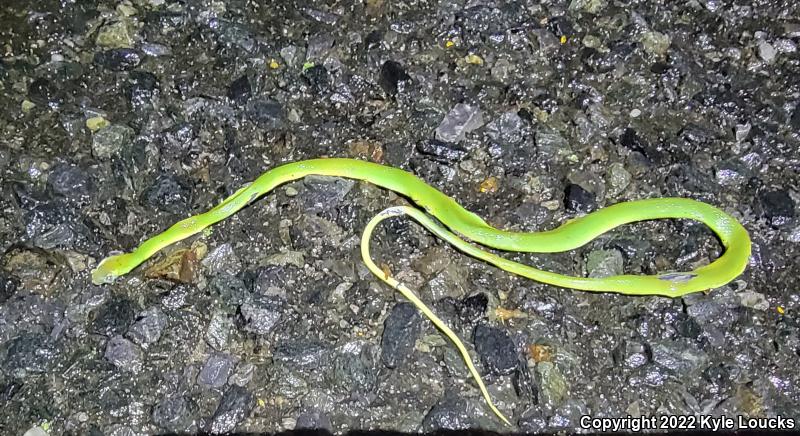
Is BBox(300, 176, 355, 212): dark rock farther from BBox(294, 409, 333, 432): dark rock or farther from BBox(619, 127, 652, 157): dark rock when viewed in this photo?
BBox(619, 127, 652, 157): dark rock

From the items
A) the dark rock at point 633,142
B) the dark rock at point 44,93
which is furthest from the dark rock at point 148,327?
the dark rock at point 633,142

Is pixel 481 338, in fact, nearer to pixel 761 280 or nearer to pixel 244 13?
pixel 761 280

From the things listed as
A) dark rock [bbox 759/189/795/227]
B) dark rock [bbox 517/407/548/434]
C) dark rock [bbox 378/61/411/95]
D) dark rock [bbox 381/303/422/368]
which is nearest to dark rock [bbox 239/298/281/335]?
dark rock [bbox 381/303/422/368]

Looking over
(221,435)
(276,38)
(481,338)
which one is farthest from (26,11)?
(481,338)

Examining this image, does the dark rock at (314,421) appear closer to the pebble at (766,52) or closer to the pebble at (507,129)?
the pebble at (507,129)

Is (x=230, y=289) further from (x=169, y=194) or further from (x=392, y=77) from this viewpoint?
(x=392, y=77)

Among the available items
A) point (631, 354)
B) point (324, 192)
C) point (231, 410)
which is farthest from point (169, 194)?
point (631, 354)
